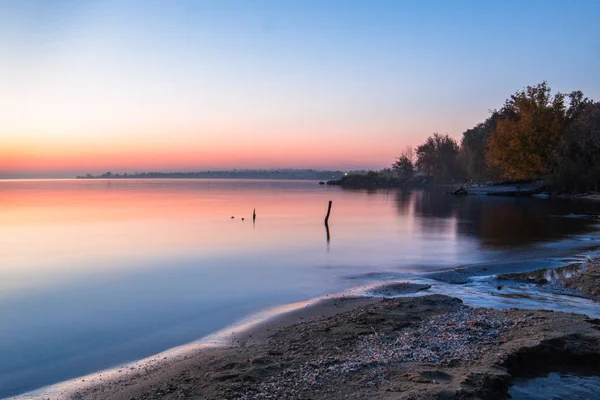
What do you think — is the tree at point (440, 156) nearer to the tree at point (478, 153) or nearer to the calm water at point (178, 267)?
the tree at point (478, 153)

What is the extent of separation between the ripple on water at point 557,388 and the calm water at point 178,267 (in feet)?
21.0

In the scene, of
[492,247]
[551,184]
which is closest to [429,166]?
[551,184]

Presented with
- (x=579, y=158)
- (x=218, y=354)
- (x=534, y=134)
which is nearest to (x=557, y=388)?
(x=218, y=354)

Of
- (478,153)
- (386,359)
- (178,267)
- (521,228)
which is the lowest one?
(178,267)

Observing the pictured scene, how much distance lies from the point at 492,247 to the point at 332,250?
749cm

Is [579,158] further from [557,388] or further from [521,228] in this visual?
[557,388]

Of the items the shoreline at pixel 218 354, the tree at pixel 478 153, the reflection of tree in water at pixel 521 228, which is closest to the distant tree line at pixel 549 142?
Result: the tree at pixel 478 153

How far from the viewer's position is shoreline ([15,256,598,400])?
6.39 metres

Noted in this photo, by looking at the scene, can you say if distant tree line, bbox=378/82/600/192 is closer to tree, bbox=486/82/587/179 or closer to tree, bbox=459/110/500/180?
tree, bbox=486/82/587/179

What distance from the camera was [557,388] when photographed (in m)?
6.02

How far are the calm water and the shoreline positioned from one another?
0.68 metres

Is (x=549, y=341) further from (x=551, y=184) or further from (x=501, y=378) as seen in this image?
(x=551, y=184)

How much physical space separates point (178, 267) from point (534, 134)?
209 ft

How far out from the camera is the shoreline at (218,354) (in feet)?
21.0
